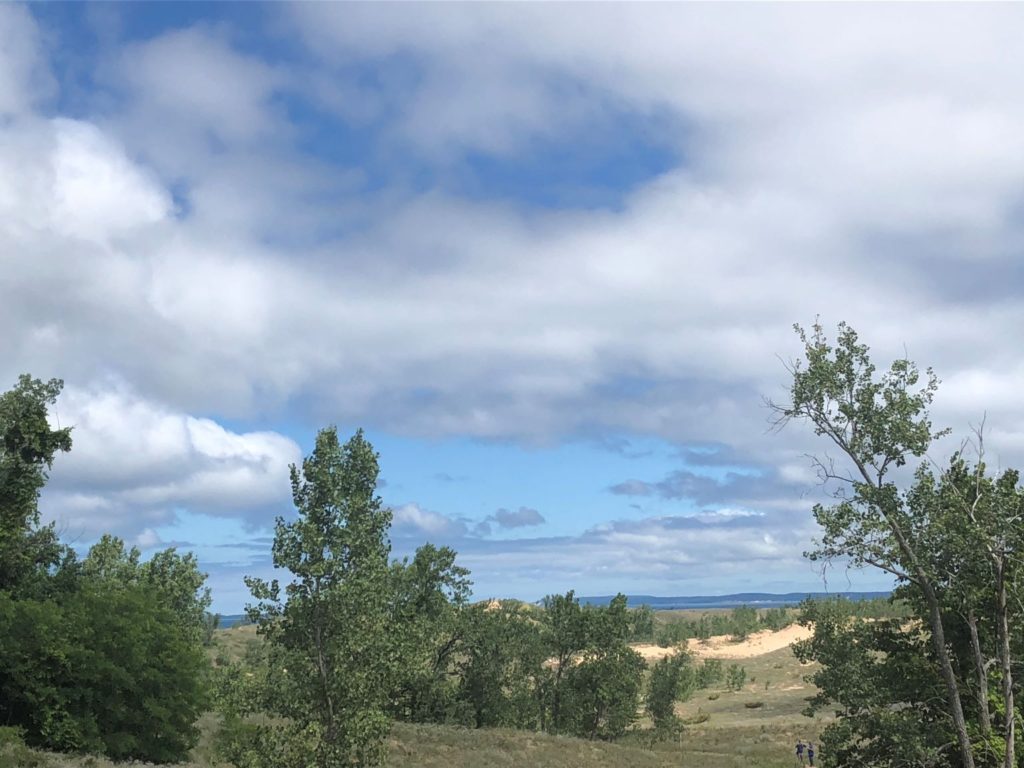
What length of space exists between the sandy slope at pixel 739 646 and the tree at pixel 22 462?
135 meters

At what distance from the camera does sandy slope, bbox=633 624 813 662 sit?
170562 millimetres

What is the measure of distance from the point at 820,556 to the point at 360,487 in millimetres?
12807

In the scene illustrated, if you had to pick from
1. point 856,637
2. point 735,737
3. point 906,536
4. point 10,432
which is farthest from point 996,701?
point 735,737

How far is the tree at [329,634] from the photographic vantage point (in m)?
23.4

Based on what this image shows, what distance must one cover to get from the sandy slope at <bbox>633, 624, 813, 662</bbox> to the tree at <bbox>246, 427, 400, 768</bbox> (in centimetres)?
14985

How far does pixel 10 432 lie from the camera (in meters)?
46.2

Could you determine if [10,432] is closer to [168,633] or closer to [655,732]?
[168,633]

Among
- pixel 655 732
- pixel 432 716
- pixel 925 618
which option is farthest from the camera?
pixel 655 732

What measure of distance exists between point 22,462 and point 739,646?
159 metres

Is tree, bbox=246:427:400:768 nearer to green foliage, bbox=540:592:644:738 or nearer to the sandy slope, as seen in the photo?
green foliage, bbox=540:592:644:738

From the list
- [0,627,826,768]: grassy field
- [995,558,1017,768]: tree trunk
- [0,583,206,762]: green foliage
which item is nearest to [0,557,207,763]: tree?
[0,583,206,762]: green foliage

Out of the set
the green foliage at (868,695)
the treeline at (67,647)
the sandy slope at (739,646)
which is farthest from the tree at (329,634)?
the sandy slope at (739,646)

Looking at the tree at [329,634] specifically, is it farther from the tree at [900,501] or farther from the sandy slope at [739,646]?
the sandy slope at [739,646]

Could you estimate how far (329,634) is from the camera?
24234mm
